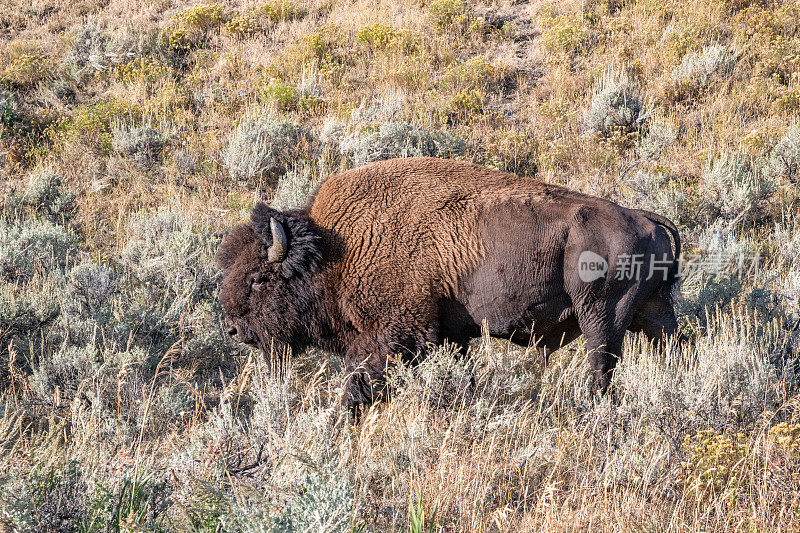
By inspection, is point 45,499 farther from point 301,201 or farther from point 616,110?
point 616,110

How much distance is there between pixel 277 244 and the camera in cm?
484

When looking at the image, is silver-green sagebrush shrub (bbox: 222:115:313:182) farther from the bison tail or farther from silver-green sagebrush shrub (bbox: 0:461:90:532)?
silver-green sagebrush shrub (bbox: 0:461:90:532)

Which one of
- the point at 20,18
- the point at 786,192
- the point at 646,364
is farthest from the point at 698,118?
the point at 20,18

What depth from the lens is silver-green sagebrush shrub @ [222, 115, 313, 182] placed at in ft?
28.6

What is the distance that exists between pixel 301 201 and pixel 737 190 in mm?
4813

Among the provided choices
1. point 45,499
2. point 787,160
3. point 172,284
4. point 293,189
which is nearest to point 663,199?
point 787,160

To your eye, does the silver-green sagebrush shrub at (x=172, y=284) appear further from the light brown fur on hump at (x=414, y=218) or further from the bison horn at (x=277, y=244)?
the light brown fur on hump at (x=414, y=218)

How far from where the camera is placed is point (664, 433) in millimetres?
3850

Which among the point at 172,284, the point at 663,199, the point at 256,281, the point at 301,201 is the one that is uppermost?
the point at 256,281

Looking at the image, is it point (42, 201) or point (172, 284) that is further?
point (42, 201)

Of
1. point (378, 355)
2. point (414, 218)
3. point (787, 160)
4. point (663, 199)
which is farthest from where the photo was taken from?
point (787, 160)

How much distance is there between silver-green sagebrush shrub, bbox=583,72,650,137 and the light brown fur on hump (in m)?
4.48

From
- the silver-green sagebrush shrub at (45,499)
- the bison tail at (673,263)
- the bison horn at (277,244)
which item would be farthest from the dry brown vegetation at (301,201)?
the bison horn at (277,244)

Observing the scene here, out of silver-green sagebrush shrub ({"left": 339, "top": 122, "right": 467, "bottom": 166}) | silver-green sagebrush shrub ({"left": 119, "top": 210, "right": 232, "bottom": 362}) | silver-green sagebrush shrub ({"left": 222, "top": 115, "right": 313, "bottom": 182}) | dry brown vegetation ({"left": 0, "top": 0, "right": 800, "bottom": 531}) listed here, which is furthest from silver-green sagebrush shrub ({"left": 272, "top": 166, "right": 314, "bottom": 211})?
silver-green sagebrush shrub ({"left": 119, "top": 210, "right": 232, "bottom": 362})
